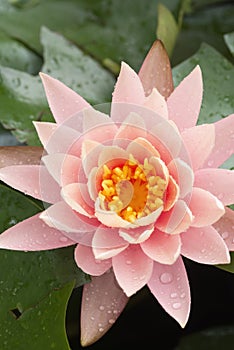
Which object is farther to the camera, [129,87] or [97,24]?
[97,24]

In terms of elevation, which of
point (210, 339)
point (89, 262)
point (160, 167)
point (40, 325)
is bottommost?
point (210, 339)

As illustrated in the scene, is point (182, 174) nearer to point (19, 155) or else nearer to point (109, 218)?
point (109, 218)

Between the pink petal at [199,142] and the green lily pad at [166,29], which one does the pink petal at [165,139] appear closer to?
the pink petal at [199,142]

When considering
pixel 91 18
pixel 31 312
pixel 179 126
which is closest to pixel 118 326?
pixel 31 312

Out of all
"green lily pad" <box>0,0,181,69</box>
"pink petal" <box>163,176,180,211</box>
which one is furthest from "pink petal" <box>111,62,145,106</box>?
"green lily pad" <box>0,0,181,69</box>

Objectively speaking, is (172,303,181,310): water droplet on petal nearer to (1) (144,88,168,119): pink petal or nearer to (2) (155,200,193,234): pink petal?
(2) (155,200,193,234): pink petal

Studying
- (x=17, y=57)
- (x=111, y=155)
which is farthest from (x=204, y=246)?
(x=17, y=57)

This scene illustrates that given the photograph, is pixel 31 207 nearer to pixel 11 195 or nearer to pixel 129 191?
pixel 11 195
